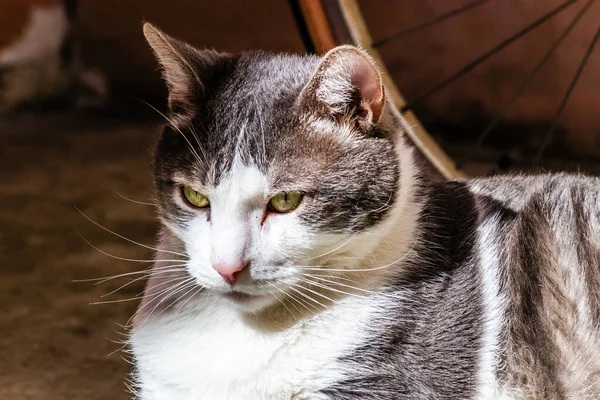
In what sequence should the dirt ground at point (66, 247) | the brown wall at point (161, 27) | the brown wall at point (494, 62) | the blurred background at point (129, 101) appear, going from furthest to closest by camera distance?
the brown wall at point (161, 27) → the brown wall at point (494, 62) → the blurred background at point (129, 101) → the dirt ground at point (66, 247)

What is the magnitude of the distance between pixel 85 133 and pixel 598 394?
2.19 metres

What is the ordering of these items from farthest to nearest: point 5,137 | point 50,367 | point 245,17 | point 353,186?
point 245,17 < point 5,137 < point 50,367 < point 353,186

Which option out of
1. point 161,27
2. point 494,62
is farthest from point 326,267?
point 161,27

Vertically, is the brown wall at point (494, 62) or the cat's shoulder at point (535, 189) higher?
the brown wall at point (494, 62)

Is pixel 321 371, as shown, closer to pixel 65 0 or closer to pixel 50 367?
pixel 50 367

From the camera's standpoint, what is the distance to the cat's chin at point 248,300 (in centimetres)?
100

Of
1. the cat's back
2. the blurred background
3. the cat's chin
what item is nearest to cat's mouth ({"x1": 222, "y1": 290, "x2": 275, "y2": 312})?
the cat's chin

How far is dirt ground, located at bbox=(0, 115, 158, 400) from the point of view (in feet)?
4.64

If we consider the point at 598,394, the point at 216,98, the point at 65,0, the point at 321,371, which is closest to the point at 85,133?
the point at 65,0

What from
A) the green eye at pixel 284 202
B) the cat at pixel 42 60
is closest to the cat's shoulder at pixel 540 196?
the green eye at pixel 284 202

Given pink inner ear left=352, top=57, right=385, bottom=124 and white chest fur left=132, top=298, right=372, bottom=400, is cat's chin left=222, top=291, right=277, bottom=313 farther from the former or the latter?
pink inner ear left=352, top=57, right=385, bottom=124

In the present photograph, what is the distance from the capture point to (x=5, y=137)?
2.66m

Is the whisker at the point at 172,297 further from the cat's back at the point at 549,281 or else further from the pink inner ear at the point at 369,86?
the cat's back at the point at 549,281

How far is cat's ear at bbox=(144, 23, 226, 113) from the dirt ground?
0.20 m
